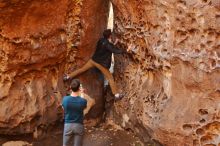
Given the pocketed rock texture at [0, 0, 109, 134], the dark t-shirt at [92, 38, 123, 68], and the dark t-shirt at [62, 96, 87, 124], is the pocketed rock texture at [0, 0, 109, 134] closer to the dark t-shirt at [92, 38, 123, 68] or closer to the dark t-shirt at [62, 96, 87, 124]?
the dark t-shirt at [92, 38, 123, 68]

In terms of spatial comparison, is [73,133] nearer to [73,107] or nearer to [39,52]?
[73,107]

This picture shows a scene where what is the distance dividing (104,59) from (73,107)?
1802 mm

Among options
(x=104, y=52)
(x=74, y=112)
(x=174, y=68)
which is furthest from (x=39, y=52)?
(x=174, y=68)

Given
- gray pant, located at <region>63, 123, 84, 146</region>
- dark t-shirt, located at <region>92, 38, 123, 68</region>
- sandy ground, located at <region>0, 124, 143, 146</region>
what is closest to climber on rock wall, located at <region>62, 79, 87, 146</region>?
gray pant, located at <region>63, 123, 84, 146</region>

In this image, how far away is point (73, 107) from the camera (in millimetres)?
5715

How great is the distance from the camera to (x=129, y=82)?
7.41 m

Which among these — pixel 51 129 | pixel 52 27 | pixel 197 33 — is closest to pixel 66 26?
pixel 52 27

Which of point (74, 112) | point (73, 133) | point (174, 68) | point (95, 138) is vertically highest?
point (174, 68)

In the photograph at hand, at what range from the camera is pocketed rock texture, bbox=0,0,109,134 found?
671 centimetres

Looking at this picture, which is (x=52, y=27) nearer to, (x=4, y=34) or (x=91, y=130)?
(x=4, y=34)

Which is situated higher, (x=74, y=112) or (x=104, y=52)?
(x=104, y=52)

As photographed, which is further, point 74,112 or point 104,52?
point 104,52

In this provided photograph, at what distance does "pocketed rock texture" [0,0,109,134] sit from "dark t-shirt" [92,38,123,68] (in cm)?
24

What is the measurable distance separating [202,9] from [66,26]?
2.22m
